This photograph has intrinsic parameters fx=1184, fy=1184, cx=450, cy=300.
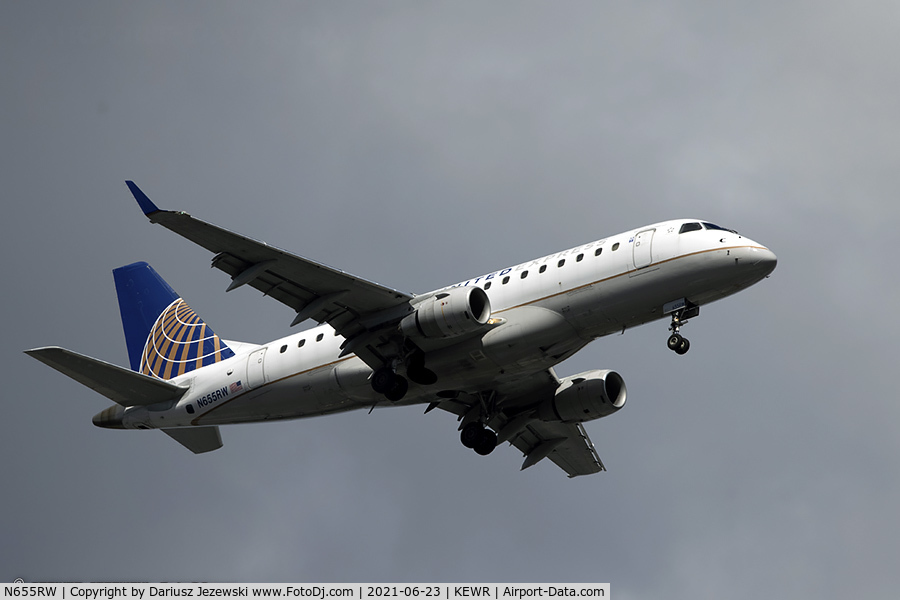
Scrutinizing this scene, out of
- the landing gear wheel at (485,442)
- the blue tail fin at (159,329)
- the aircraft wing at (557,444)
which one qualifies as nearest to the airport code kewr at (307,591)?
the landing gear wheel at (485,442)

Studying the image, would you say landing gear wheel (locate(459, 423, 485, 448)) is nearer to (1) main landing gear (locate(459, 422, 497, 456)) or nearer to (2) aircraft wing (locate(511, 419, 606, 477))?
(1) main landing gear (locate(459, 422, 497, 456))

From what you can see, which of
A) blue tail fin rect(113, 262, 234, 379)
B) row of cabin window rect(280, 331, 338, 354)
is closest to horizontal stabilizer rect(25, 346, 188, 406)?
blue tail fin rect(113, 262, 234, 379)

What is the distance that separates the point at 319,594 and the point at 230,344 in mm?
13880

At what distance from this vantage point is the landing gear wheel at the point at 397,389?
35375 millimetres

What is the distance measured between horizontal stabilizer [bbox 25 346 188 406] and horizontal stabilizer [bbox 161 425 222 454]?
1574mm

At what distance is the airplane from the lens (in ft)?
109

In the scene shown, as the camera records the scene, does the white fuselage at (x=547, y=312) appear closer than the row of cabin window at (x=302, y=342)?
Yes

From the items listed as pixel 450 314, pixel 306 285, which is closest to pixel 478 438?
pixel 450 314

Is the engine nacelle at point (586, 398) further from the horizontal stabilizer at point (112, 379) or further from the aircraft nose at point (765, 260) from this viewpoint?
the horizontal stabilizer at point (112, 379)

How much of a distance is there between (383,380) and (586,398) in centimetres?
797

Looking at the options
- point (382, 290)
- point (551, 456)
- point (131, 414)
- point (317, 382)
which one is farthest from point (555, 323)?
point (131, 414)

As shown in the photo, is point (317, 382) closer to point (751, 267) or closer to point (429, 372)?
point (429, 372)

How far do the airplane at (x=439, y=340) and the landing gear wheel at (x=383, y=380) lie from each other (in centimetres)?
4

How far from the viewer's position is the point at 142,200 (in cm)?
3044
